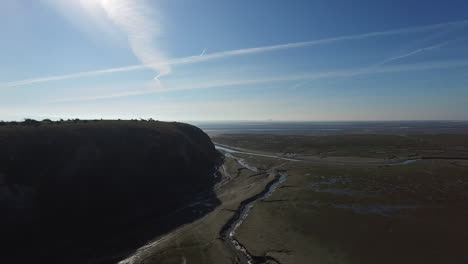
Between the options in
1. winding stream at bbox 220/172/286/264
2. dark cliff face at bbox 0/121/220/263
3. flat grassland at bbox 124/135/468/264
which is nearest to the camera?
winding stream at bbox 220/172/286/264

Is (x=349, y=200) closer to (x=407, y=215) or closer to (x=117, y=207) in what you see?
(x=407, y=215)

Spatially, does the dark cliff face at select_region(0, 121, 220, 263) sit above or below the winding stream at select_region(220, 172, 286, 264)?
above

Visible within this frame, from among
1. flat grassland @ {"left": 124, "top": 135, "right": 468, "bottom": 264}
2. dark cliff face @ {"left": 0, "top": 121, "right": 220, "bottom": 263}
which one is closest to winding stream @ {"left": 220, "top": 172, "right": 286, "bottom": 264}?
flat grassland @ {"left": 124, "top": 135, "right": 468, "bottom": 264}

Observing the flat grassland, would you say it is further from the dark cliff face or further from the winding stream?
the dark cliff face

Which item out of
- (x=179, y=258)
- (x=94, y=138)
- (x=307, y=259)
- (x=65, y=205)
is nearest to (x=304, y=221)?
(x=307, y=259)

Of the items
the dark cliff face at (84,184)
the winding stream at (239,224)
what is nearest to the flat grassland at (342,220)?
the winding stream at (239,224)

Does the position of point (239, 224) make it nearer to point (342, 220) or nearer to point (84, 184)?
point (342, 220)

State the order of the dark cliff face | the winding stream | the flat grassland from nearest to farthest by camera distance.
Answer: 1. the winding stream
2. the flat grassland
3. the dark cliff face
